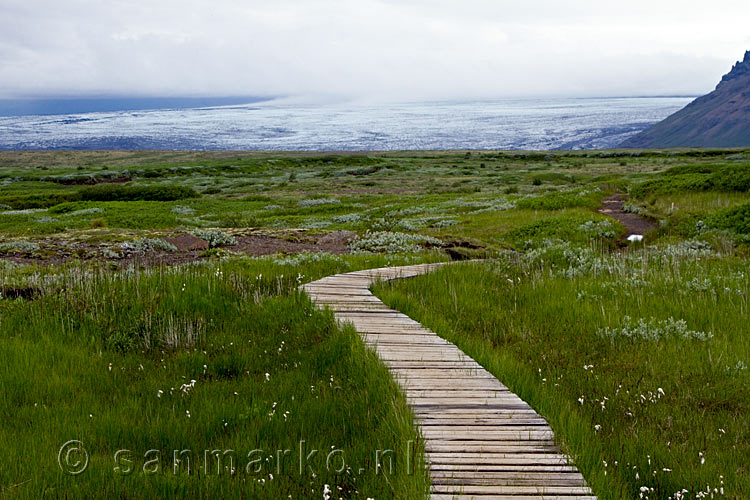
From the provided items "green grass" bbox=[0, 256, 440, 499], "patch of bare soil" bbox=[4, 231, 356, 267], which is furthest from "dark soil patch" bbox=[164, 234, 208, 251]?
"green grass" bbox=[0, 256, 440, 499]

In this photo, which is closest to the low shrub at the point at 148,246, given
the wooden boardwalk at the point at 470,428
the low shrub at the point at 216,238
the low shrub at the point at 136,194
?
the low shrub at the point at 216,238

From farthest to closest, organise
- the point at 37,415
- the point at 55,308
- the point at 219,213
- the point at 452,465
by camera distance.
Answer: the point at 219,213 → the point at 55,308 → the point at 37,415 → the point at 452,465

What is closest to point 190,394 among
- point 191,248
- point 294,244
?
point 191,248

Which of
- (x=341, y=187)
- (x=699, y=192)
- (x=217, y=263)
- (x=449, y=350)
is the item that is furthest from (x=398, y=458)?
(x=341, y=187)

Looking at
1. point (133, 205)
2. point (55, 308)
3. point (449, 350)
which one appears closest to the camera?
point (449, 350)

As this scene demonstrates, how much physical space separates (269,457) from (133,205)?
42.2m

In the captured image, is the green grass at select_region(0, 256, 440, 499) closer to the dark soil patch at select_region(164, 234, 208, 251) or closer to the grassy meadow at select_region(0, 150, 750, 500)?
the grassy meadow at select_region(0, 150, 750, 500)

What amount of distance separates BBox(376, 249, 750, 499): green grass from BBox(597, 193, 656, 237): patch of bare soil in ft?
33.2

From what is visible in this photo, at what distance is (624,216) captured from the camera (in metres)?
26.9

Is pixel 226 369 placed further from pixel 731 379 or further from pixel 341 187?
pixel 341 187

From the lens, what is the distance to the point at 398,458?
4.70 m

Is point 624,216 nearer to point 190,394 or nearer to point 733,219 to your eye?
point 733,219

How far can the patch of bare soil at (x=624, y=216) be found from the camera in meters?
23.7

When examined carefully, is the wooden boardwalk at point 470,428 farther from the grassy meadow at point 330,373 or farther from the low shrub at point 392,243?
the low shrub at point 392,243
